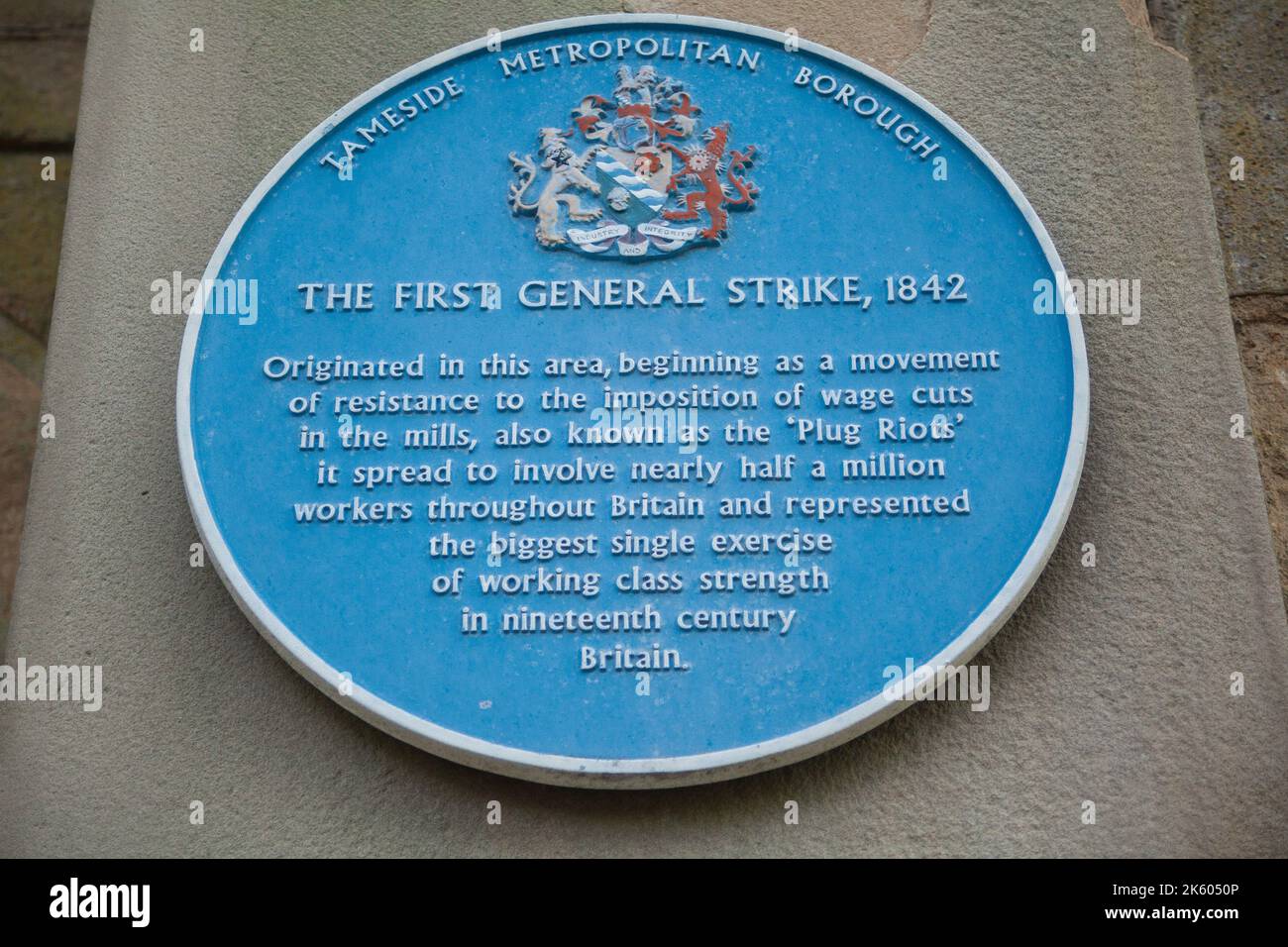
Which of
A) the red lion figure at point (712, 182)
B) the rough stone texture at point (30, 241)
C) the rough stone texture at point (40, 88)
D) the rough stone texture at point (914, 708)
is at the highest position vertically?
the rough stone texture at point (40, 88)

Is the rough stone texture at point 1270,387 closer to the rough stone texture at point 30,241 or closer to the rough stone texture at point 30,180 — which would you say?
the rough stone texture at point 30,180

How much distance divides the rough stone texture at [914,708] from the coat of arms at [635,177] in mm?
532

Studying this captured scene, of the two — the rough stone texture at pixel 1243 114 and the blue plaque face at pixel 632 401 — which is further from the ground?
the rough stone texture at pixel 1243 114

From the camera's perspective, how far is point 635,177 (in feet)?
9.29

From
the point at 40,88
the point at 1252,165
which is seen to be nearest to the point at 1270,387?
the point at 1252,165

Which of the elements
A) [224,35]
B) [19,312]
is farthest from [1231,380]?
[19,312]

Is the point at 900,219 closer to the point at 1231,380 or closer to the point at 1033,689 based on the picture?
the point at 1231,380

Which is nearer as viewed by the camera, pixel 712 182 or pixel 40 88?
pixel 712 182

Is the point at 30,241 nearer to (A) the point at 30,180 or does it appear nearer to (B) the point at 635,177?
Result: (A) the point at 30,180

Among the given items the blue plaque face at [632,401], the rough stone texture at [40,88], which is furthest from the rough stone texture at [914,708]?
the rough stone texture at [40,88]

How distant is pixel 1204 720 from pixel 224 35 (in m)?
2.90

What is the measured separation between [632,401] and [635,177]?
0.57 metres

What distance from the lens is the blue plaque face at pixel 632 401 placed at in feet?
7.93

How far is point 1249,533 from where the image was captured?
2.59 m
